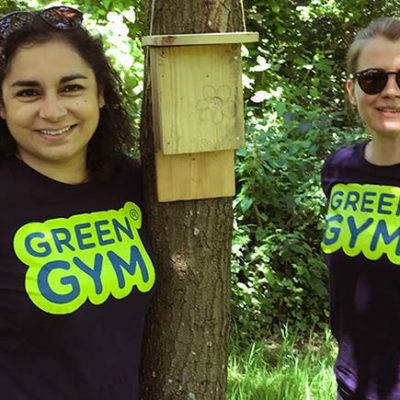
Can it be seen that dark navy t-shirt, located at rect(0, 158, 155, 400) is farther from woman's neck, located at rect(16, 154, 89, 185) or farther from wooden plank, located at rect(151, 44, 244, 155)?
wooden plank, located at rect(151, 44, 244, 155)

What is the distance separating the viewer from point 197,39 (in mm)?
1771

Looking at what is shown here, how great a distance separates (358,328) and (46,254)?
0.94 m

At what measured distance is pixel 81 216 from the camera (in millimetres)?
1705

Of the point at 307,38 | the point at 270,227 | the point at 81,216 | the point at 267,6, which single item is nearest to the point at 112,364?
the point at 81,216

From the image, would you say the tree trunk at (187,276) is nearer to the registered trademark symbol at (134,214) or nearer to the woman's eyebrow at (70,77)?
the registered trademark symbol at (134,214)

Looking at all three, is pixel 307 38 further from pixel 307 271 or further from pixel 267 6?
pixel 307 271

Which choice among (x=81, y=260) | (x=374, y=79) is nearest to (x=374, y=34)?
(x=374, y=79)

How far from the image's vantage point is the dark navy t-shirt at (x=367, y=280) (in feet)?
6.14

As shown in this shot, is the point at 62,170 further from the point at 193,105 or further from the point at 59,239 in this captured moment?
the point at 193,105

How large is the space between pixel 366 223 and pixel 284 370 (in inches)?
60.6

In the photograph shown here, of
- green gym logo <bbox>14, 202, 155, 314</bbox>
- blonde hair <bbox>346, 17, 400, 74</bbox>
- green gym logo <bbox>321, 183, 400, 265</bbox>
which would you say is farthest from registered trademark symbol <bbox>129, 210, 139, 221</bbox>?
blonde hair <bbox>346, 17, 400, 74</bbox>

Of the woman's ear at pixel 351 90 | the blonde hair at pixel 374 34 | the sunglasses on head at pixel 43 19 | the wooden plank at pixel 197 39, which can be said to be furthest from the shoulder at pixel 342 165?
the sunglasses on head at pixel 43 19

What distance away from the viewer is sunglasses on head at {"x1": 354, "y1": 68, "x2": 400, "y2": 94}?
195 centimetres

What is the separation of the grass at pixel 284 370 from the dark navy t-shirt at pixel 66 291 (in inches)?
55.1
